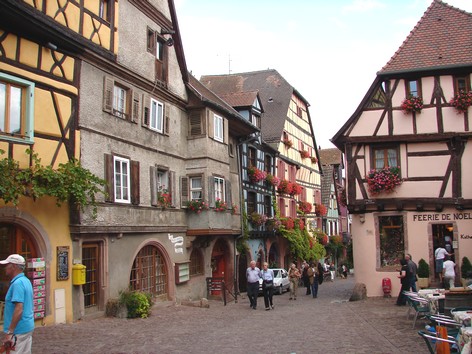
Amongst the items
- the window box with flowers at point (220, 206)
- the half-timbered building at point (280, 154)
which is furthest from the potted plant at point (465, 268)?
the half-timbered building at point (280, 154)

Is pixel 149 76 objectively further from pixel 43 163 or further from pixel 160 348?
pixel 160 348

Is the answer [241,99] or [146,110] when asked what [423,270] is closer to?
[146,110]

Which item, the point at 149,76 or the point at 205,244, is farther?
the point at 205,244

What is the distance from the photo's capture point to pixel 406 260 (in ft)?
59.5

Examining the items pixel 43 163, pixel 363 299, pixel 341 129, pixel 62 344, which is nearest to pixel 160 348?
pixel 62 344

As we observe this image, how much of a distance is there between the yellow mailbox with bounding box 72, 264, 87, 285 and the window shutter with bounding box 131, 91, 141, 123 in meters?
5.68

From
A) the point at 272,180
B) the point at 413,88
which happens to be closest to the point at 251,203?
the point at 272,180

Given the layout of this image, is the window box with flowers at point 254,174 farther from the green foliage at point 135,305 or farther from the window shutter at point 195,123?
the green foliage at point 135,305

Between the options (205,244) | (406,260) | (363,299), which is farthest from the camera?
(205,244)

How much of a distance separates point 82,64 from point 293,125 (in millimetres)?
26890

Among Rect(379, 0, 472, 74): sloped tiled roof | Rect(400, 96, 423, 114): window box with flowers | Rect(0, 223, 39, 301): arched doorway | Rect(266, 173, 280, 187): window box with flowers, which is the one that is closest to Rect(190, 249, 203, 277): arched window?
Rect(0, 223, 39, 301): arched doorway

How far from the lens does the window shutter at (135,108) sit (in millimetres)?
17955

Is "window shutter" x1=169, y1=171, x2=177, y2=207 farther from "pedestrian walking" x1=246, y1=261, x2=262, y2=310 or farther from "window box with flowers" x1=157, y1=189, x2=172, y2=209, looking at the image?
"pedestrian walking" x1=246, y1=261, x2=262, y2=310

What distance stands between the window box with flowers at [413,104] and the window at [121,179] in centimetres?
1093
